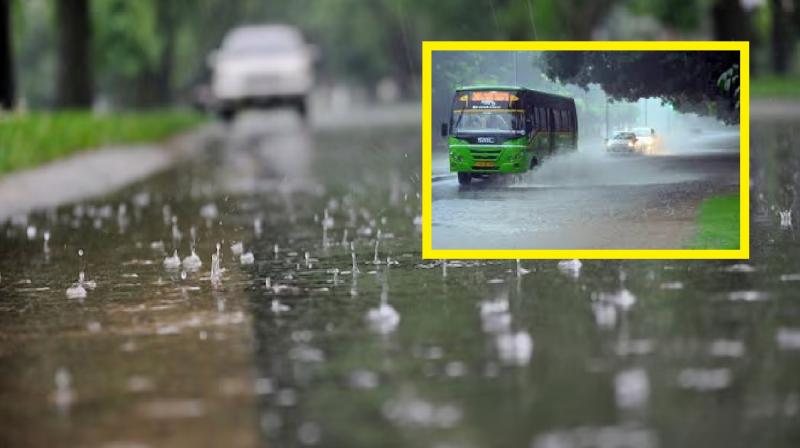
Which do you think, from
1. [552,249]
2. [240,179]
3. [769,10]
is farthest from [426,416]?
[769,10]

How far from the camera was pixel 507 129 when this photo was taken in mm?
9352

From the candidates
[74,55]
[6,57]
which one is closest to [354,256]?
[6,57]

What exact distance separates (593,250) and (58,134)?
638 inches

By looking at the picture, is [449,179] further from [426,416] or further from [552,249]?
[426,416]

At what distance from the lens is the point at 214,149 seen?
30125mm

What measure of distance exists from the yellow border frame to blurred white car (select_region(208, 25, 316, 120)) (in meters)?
31.2

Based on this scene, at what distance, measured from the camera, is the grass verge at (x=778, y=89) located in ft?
112

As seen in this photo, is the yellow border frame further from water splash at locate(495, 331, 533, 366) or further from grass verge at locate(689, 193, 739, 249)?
water splash at locate(495, 331, 533, 366)

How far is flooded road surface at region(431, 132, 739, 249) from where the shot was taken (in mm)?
9367

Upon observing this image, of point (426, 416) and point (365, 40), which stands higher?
point (365, 40)

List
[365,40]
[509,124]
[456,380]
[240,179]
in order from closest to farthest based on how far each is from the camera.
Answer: [456,380]
[509,124]
[240,179]
[365,40]

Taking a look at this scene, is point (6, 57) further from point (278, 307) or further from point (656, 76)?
point (278, 307)

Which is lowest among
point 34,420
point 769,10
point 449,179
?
point 34,420

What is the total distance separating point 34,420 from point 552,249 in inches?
165
